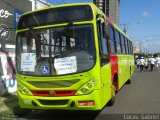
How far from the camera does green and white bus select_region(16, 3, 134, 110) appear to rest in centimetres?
868

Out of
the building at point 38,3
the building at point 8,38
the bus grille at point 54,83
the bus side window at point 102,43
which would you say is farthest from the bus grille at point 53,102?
the building at point 38,3

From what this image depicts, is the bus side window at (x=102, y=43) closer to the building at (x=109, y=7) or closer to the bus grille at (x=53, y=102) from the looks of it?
the bus grille at (x=53, y=102)

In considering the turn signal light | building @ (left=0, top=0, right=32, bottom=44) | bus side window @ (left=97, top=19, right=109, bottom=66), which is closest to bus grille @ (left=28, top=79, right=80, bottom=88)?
the turn signal light

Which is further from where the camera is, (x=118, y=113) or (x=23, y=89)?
(x=118, y=113)

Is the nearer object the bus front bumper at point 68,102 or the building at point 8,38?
the bus front bumper at point 68,102

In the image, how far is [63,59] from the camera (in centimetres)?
893

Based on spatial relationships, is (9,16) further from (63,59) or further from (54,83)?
(54,83)

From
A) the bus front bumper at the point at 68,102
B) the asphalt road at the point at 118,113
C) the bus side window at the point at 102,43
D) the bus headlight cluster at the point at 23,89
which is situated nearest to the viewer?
the bus front bumper at the point at 68,102

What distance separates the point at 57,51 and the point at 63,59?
11.9 inches

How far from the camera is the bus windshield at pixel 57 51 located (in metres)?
8.80

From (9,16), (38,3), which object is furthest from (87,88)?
(38,3)

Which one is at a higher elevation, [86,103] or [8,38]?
[8,38]

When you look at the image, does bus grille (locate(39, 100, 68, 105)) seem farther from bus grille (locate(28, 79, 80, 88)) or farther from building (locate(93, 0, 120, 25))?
building (locate(93, 0, 120, 25))

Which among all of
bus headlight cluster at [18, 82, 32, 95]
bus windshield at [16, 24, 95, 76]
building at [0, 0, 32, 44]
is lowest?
bus headlight cluster at [18, 82, 32, 95]
